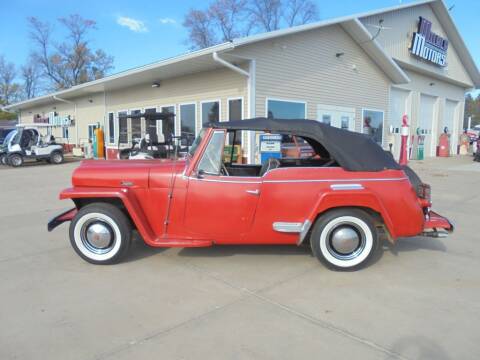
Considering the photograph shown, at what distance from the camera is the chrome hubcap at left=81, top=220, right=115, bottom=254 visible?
3.97m

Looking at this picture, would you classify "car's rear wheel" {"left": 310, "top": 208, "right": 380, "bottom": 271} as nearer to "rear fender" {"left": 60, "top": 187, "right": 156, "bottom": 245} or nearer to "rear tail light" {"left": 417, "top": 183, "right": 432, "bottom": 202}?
"rear tail light" {"left": 417, "top": 183, "right": 432, "bottom": 202}

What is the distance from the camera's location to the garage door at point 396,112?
1762 cm

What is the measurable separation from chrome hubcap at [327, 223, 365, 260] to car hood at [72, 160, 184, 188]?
1866mm

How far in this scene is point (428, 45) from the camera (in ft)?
60.7

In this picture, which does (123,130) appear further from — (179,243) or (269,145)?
(179,243)

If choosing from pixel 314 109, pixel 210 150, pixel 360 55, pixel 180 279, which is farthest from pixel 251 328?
pixel 360 55

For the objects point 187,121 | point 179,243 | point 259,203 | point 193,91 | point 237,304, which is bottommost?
point 237,304

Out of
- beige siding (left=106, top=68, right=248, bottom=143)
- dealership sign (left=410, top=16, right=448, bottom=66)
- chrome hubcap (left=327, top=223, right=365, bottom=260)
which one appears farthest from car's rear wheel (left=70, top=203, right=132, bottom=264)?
dealership sign (left=410, top=16, right=448, bottom=66)

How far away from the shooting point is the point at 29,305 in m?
3.12

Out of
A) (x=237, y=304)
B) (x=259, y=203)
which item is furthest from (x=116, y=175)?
(x=237, y=304)

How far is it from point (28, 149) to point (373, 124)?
15.3 metres

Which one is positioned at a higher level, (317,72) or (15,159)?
(317,72)

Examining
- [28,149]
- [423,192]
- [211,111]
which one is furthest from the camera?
[28,149]

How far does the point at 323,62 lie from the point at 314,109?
1.73 m
